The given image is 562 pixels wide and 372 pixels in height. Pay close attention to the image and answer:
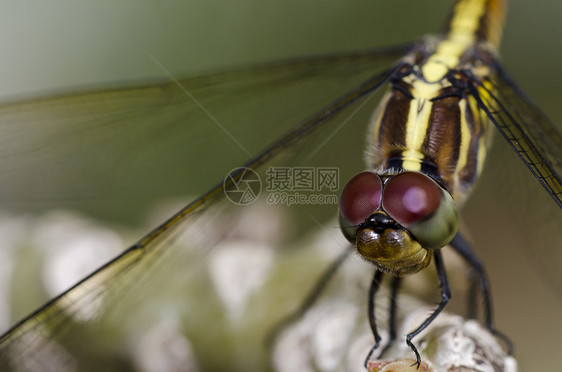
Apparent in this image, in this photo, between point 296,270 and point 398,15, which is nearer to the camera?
point 296,270

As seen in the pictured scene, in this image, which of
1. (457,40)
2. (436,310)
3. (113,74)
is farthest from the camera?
(113,74)

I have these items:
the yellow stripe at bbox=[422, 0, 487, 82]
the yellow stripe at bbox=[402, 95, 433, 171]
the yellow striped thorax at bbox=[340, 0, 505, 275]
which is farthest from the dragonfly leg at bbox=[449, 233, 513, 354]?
the yellow stripe at bbox=[422, 0, 487, 82]

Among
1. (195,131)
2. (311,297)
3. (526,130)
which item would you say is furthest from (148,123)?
(526,130)

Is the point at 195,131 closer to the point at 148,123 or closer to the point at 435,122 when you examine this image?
the point at 148,123

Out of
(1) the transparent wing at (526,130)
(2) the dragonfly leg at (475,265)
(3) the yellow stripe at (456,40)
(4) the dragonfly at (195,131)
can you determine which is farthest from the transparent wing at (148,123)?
(2) the dragonfly leg at (475,265)

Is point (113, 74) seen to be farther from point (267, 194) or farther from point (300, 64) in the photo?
point (267, 194)

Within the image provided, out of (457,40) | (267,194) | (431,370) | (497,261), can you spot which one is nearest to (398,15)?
(457,40)

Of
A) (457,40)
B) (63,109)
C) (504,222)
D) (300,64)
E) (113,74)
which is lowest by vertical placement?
(504,222)
